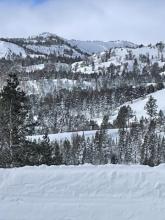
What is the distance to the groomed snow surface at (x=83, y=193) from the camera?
10531mm

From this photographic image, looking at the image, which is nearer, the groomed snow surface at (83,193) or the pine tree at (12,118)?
the groomed snow surface at (83,193)

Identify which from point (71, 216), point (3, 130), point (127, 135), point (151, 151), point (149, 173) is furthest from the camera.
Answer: point (127, 135)

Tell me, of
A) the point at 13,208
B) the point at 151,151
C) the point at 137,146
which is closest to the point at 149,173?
the point at 13,208

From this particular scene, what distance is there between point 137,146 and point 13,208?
115531 mm

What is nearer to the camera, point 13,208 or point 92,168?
point 13,208

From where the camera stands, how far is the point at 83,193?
36.6 feet

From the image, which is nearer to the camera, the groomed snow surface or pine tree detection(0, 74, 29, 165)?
the groomed snow surface

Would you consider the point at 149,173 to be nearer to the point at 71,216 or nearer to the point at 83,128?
the point at 71,216

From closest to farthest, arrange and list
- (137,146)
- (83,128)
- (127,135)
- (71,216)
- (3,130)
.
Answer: (71,216) < (3,130) < (137,146) < (127,135) < (83,128)

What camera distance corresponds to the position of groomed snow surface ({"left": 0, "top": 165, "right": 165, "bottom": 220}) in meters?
10.5

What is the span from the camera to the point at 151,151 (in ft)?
382

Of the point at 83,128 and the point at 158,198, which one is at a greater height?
the point at 158,198

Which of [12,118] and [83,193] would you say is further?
[12,118]

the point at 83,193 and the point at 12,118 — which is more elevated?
the point at 12,118
